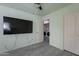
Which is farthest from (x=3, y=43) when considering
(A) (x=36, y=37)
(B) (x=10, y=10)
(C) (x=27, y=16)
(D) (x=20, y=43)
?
(A) (x=36, y=37)

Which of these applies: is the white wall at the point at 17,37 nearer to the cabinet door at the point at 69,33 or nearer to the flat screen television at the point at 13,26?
the flat screen television at the point at 13,26

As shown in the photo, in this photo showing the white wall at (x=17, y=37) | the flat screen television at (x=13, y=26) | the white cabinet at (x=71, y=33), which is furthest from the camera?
the white wall at (x=17, y=37)

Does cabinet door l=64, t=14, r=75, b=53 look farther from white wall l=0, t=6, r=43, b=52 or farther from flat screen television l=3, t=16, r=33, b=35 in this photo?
white wall l=0, t=6, r=43, b=52

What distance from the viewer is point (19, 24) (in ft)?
12.3

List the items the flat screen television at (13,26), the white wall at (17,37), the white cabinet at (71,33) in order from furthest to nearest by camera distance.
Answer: the white wall at (17,37), the flat screen television at (13,26), the white cabinet at (71,33)

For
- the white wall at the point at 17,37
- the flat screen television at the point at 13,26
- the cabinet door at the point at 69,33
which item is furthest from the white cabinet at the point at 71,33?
the white wall at the point at 17,37

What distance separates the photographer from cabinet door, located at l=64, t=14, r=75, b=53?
10.5 ft

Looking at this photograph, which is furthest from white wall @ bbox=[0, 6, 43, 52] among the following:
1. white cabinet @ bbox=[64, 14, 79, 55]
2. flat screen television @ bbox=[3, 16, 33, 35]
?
white cabinet @ bbox=[64, 14, 79, 55]

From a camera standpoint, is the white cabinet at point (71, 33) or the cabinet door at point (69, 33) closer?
the white cabinet at point (71, 33)

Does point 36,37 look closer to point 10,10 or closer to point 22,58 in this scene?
point 10,10

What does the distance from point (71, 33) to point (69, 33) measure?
106mm

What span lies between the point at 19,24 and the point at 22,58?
316 cm

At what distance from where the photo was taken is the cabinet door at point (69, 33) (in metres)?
3.20

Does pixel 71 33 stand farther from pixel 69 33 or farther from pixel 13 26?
pixel 13 26
